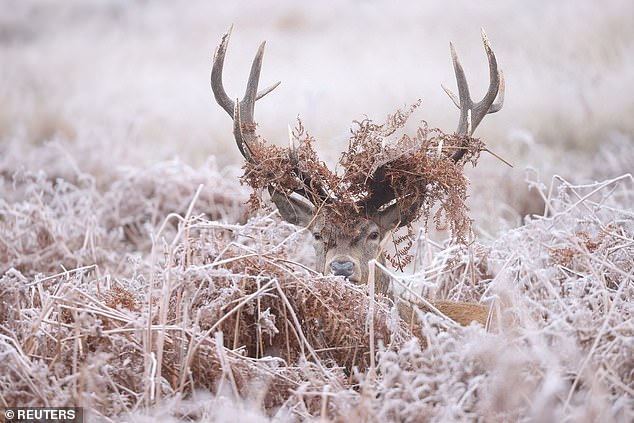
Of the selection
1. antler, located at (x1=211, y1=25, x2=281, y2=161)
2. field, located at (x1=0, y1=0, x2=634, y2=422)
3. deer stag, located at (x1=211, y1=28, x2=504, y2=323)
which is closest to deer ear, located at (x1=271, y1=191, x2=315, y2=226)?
deer stag, located at (x1=211, y1=28, x2=504, y2=323)

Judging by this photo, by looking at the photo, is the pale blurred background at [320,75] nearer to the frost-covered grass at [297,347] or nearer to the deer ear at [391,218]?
the deer ear at [391,218]

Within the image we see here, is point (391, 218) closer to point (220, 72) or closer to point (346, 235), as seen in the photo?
point (346, 235)

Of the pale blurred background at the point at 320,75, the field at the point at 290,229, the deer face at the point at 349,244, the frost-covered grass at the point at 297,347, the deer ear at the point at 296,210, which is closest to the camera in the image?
the frost-covered grass at the point at 297,347

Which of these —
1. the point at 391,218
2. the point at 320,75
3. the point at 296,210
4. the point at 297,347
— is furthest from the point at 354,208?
the point at 320,75

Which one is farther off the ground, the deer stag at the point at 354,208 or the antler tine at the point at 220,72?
the antler tine at the point at 220,72

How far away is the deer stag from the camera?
4.55 metres

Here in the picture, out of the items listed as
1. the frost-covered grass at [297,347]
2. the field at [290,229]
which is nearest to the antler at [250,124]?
the field at [290,229]

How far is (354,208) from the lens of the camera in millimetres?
4508

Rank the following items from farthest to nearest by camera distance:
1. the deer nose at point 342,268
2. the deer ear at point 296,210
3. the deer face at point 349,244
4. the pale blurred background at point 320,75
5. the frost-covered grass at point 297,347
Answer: the pale blurred background at point 320,75
the deer ear at point 296,210
the deer face at point 349,244
the deer nose at point 342,268
the frost-covered grass at point 297,347

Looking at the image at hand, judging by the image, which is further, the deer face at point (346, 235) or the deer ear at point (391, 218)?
the deer ear at point (391, 218)

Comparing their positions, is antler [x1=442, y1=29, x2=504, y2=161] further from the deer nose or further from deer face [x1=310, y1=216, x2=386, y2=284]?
the deer nose

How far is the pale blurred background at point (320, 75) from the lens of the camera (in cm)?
1184

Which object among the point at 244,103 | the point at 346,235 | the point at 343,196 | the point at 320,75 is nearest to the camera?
the point at 343,196

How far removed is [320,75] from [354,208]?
1335cm
